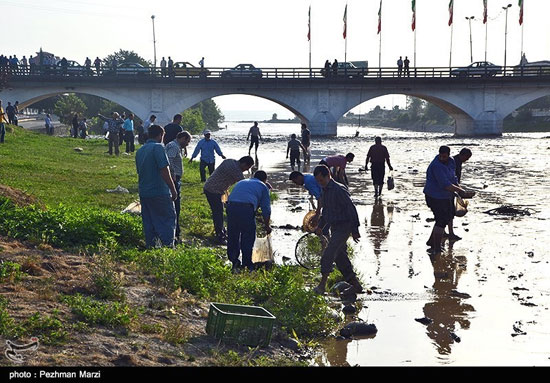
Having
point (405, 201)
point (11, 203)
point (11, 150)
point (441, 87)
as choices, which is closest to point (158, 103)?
point (441, 87)

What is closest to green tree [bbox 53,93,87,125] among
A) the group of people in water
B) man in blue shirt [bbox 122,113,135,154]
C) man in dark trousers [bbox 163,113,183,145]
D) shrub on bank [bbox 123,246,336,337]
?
man in blue shirt [bbox 122,113,135,154]

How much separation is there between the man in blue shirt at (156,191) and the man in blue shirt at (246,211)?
29.4 inches

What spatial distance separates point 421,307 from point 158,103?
174 ft

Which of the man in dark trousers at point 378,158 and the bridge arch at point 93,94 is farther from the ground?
the bridge arch at point 93,94

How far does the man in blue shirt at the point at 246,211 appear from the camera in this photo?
32.1 ft

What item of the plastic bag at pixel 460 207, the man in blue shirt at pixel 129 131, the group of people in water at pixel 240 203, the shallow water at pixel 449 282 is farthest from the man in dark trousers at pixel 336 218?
the man in blue shirt at pixel 129 131

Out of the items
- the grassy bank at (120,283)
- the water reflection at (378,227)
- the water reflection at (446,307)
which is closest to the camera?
the grassy bank at (120,283)

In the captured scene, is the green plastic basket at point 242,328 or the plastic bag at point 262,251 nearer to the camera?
the green plastic basket at point 242,328

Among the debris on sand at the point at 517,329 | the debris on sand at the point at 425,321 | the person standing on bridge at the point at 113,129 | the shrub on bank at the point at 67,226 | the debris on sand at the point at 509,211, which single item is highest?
the person standing on bridge at the point at 113,129

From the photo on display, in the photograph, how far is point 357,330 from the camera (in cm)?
777

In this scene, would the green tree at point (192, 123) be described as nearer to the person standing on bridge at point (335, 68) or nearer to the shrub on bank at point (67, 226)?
the person standing on bridge at point (335, 68)

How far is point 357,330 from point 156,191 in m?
3.23

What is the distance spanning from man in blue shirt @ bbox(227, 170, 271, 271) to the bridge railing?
5018 cm
